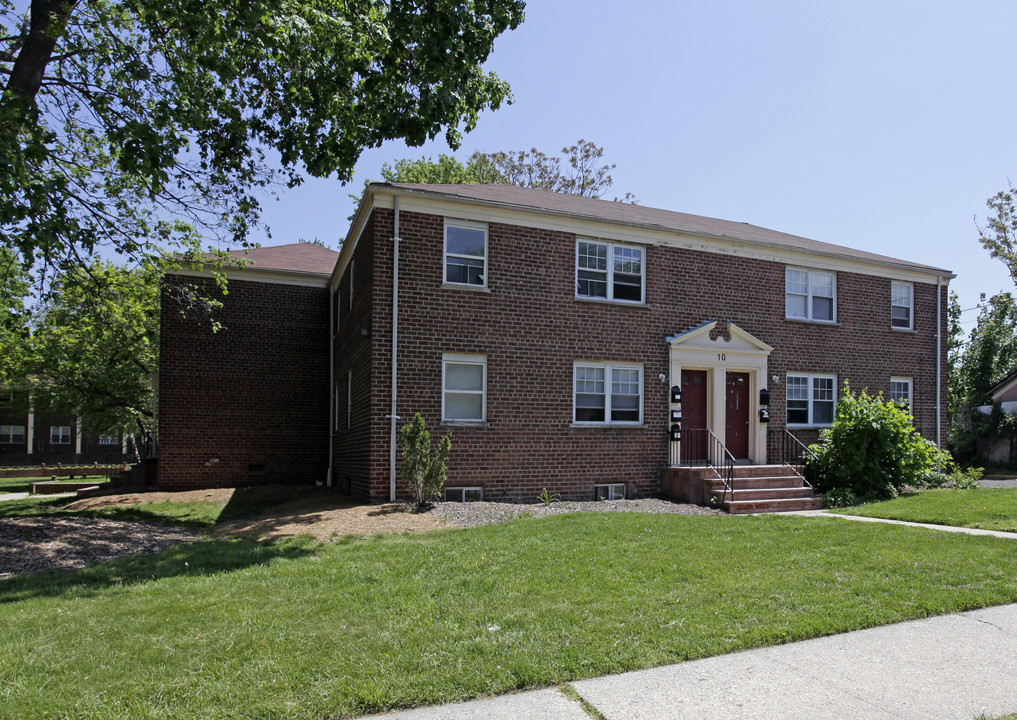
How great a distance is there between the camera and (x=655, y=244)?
15.2 metres

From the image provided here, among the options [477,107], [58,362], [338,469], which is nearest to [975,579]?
[477,107]

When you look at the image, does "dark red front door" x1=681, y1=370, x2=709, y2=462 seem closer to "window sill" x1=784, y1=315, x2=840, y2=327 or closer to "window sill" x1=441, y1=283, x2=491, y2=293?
"window sill" x1=784, y1=315, x2=840, y2=327

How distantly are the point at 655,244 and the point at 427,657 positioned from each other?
1238 centimetres

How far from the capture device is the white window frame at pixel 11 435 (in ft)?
148

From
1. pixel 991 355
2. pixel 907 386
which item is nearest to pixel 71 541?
pixel 907 386

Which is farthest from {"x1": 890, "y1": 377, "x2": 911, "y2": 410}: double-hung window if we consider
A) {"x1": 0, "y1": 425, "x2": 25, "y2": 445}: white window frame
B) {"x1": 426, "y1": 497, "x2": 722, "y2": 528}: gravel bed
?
{"x1": 0, "y1": 425, "x2": 25, "y2": 445}: white window frame

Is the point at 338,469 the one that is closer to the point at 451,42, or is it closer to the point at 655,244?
the point at 655,244

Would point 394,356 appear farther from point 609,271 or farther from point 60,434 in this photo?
point 60,434

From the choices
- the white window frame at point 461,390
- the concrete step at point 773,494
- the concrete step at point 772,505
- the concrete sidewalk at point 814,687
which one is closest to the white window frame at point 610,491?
the concrete step at point 773,494

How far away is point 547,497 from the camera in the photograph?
43.8ft

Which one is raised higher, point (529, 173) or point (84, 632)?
point (529, 173)

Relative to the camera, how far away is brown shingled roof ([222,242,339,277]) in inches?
742

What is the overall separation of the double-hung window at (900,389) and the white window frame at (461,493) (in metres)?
11.9

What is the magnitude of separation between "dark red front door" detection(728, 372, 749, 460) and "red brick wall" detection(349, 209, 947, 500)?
709mm
